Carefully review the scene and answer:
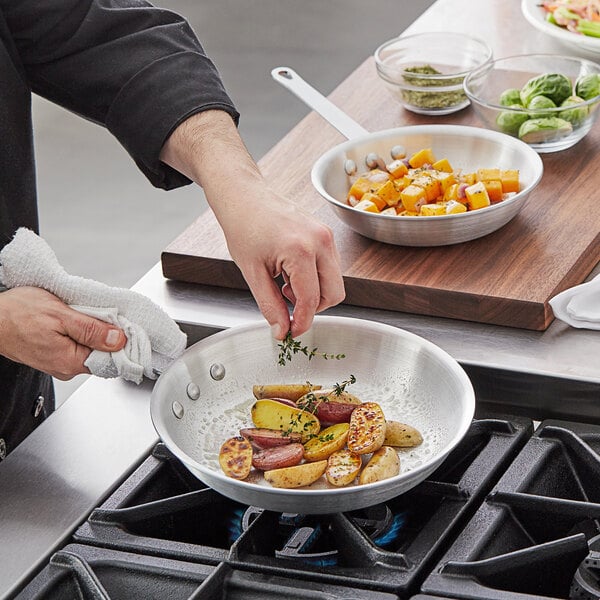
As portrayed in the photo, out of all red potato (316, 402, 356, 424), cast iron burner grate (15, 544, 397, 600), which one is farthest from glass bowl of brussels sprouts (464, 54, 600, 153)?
cast iron burner grate (15, 544, 397, 600)

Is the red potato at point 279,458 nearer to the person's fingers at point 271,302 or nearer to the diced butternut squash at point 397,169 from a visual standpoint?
the person's fingers at point 271,302

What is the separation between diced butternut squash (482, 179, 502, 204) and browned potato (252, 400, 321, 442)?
556 millimetres

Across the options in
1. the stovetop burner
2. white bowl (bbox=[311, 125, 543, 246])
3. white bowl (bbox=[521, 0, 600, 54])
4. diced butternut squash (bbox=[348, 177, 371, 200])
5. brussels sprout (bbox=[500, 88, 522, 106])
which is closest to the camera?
the stovetop burner

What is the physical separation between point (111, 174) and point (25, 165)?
280 cm

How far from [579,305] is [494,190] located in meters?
0.25

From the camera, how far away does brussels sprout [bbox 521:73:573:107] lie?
181 centimetres

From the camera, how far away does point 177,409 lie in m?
1.16

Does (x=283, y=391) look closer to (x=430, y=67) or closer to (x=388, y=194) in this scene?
(x=388, y=194)

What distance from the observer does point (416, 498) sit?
3.57 feet

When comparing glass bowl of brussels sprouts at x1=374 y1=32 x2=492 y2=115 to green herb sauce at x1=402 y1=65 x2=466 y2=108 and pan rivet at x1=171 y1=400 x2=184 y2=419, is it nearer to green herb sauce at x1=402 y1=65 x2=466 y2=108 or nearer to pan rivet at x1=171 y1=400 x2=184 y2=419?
green herb sauce at x1=402 y1=65 x2=466 y2=108

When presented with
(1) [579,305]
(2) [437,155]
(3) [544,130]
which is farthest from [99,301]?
(3) [544,130]

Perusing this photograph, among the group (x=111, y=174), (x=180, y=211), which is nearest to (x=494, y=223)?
(x=180, y=211)

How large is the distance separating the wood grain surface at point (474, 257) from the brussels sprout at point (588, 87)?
7 centimetres

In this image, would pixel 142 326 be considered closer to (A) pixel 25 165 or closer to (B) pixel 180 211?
(A) pixel 25 165
